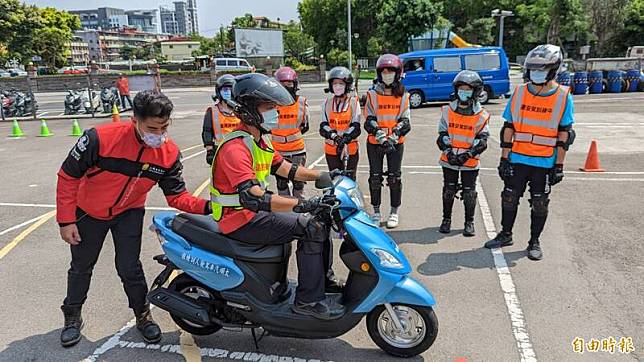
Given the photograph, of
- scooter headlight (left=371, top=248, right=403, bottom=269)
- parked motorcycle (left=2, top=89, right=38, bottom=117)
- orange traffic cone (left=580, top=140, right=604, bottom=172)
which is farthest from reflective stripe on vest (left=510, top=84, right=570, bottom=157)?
parked motorcycle (left=2, top=89, right=38, bottom=117)

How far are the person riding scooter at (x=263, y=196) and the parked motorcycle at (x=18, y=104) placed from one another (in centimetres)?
1977

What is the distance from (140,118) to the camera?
3.30m

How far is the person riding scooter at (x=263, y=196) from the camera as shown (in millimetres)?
3139

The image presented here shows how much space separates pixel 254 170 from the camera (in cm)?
327

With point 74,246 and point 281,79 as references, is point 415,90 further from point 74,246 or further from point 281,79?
point 74,246

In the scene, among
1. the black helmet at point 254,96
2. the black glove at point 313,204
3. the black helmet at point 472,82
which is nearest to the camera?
the black glove at point 313,204

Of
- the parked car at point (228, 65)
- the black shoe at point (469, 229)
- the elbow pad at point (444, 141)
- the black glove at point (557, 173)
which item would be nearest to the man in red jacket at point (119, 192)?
the elbow pad at point (444, 141)

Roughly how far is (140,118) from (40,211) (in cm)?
504

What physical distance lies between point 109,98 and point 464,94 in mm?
18423

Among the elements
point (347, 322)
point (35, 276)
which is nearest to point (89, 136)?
point (347, 322)

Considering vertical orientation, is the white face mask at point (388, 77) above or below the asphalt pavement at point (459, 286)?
above

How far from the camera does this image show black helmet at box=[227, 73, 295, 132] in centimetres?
319

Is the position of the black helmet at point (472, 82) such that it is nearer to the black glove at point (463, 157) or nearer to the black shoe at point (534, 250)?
the black glove at point (463, 157)

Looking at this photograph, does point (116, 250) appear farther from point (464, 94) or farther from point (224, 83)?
point (464, 94)
